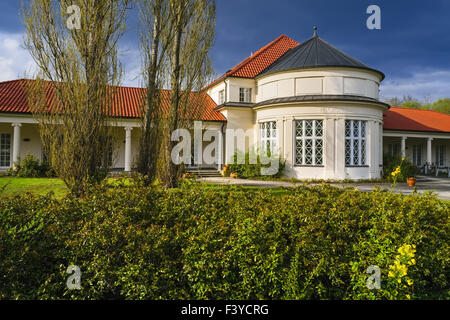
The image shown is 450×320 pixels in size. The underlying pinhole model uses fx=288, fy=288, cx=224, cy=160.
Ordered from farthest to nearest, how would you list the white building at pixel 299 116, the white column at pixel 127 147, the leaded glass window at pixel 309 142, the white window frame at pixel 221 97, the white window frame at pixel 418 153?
the white window frame at pixel 418 153 < the white window frame at pixel 221 97 < the white column at pixel 127 147 < the leaded glass window at pixel 309 142 < the white building at pixel 299 116

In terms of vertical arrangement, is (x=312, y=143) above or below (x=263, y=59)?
below

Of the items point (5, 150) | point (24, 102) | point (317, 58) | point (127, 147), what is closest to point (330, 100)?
point (317, 58)

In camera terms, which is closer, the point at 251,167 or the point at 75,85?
the point at 75,85

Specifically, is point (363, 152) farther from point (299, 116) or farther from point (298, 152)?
point (299, 116)

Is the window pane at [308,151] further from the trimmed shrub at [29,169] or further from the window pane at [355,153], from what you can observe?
the trimmed shrub at [29,169]

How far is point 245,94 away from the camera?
66.1 ft

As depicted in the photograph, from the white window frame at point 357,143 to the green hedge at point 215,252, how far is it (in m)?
12.8

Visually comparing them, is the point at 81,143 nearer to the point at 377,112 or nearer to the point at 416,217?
the point at 416,217

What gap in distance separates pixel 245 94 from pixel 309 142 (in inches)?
240

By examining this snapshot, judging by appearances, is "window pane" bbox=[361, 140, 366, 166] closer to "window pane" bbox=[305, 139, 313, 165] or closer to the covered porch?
"window pane" bbox=[305, 139, 313, 165]

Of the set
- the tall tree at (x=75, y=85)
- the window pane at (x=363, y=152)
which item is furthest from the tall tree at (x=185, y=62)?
the window pane at (x=363, y=152)

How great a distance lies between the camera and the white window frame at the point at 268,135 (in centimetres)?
1778

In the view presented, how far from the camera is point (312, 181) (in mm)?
15359
